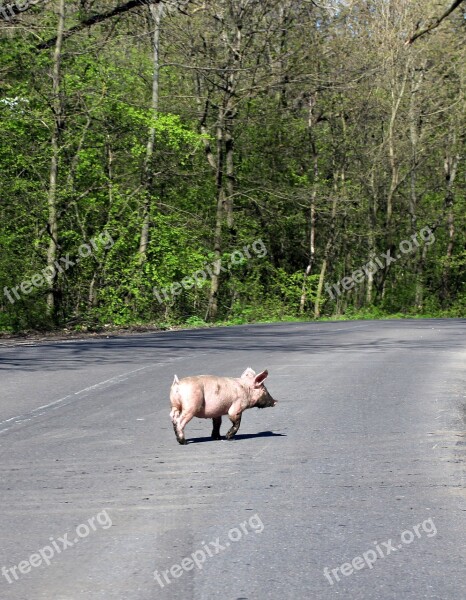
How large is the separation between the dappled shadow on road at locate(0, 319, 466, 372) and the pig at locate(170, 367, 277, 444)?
305 inches

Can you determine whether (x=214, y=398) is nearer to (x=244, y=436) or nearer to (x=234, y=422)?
(x=234, y=422)

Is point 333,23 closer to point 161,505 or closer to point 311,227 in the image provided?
point 311,227

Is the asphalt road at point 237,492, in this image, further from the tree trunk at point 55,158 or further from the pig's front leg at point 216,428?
the tree trunk at point 55,158

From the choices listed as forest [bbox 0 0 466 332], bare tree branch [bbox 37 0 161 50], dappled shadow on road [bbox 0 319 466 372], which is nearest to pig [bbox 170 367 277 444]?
forest [bbox 0 0 466 332]

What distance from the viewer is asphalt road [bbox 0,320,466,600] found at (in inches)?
236

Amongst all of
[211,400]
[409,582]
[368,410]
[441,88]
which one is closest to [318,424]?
[368,410]

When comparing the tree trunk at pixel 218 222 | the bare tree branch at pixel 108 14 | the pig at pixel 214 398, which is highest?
the bare tree branch at pixel 108 14

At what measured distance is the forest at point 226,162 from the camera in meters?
32.3

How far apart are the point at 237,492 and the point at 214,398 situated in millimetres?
1850

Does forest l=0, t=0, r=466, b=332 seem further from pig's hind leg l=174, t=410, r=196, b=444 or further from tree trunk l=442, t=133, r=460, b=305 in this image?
pig's hind leg l=174, t=410, r=196, b=444

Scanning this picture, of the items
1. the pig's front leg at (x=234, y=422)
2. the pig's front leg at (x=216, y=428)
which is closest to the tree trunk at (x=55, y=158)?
the pig's front leg at (x=216, y=428)

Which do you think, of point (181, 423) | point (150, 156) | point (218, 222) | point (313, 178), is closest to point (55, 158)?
point (150, 156)

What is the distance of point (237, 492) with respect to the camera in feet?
27.0

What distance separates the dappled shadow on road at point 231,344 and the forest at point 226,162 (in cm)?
466
